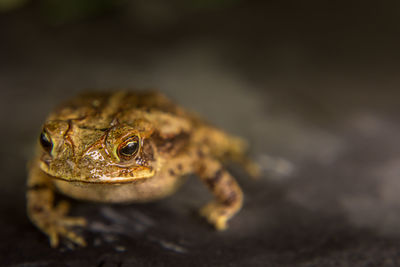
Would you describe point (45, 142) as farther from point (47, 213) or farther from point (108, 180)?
point (47, 213)

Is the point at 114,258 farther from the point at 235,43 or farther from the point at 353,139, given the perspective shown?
the point at 235,43

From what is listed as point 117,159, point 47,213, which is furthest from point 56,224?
point 117,159

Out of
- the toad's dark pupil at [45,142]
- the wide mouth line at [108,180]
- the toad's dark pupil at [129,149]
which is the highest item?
the toad's dark pupil at [45,142]

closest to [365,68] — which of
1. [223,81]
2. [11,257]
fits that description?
[223,81]

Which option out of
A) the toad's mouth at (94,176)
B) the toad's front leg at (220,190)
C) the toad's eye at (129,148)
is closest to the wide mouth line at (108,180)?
the toad's mouth at (94,176)

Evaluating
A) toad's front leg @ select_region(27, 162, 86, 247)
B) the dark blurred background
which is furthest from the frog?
the dark blurred background

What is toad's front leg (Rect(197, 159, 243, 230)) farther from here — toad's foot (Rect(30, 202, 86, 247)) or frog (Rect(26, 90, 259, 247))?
toad's foot (Rect(30, 202, 86, 247))

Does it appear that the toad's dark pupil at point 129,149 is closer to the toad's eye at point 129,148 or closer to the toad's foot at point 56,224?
the toad's eye at point 129,148
